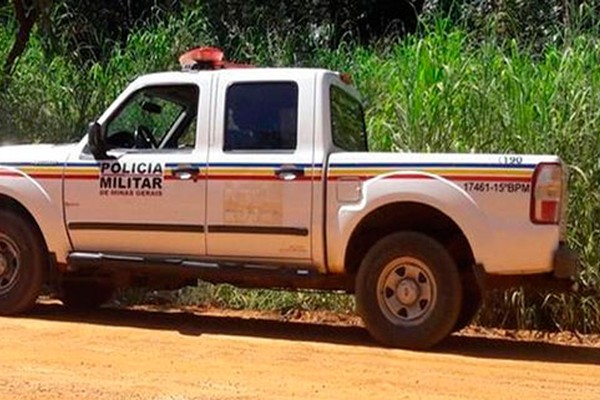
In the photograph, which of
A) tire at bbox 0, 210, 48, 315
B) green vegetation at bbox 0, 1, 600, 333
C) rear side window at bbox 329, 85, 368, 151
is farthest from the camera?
green vegetation at bbox 0, 1, 600, 333

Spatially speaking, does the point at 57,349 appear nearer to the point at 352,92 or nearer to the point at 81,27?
the point at 352,92

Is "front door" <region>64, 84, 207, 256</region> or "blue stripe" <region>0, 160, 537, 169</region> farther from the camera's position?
"front door" <region>64, 84, 207, 256</region>

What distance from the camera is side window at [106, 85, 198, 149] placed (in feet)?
29.3

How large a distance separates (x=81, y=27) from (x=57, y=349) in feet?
37.5

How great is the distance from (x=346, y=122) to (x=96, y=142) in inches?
79.4

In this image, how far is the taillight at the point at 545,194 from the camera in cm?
759

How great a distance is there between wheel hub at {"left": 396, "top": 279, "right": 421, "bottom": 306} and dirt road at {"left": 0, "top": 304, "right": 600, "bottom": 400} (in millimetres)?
381

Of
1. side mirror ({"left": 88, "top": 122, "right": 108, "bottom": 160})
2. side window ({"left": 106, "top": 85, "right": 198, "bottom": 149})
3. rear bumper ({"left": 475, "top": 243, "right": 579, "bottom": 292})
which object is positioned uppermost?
side window ({"left": 106, "top": 85, "right": 198, "bottom": 149})

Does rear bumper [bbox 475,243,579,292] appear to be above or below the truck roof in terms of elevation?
below

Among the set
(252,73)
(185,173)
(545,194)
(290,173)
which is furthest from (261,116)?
(545,194)

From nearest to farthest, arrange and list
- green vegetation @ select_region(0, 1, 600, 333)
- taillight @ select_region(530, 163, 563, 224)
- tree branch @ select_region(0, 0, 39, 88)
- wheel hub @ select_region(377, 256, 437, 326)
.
A: 1. taillight @ select_region(530, 163, 563, 224)
2. wheel hub @ select_region(377, 256, 437, 326)
3. green vegetation @ select_region(0, 1, 600, 333)
4. tree branch @ select_region(0, 0, 39, 88)

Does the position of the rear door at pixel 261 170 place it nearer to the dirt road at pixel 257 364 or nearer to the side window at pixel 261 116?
the side window at pixel 261 116

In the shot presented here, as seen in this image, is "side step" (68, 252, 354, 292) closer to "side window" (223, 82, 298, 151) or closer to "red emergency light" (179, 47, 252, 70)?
"side window" (223, 82, 298, 151)

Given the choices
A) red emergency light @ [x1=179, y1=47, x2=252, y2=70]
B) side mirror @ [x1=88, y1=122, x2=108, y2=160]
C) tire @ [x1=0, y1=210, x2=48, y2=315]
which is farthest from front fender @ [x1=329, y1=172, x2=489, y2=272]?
tire @ [x1=0, y1=210, x2=48, y2=315]
